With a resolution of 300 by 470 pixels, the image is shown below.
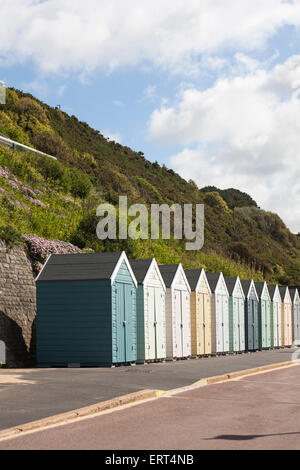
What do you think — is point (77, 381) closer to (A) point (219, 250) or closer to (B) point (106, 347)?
(B) point (106, 347)

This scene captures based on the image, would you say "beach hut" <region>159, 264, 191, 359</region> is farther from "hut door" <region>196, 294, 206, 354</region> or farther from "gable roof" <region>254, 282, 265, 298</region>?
"gable roof" <region>254, 282, 265, 298</region>

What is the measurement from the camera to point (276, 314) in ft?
147

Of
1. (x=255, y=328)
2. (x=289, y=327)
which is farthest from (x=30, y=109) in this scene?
(x=255, y=328)

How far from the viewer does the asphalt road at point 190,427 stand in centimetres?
817

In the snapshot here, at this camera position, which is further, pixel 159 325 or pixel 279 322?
pixel 279 322

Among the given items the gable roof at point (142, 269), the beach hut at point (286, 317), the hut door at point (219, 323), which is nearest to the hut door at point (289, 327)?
the beach hut at point (286, 317)

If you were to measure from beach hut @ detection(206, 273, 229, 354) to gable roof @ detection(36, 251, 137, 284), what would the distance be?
10.1 metres

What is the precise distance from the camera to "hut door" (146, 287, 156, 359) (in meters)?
24.3

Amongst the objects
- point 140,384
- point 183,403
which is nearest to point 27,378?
point 140,384

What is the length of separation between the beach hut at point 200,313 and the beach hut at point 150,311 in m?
4.00

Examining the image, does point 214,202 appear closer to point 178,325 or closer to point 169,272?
point 169,272

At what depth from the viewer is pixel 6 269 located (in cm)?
2472

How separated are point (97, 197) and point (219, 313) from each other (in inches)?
835

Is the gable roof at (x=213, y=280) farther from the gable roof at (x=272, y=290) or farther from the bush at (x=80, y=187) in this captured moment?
the bush at (x=80, y=187)
